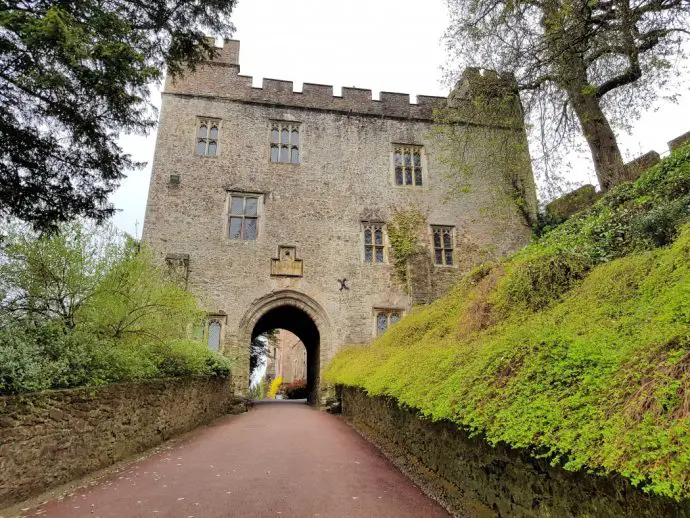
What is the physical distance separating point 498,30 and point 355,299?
31.0 ft

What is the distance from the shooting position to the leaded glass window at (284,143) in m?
15.9

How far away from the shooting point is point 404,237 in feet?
51.3

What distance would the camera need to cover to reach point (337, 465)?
5.31 metres

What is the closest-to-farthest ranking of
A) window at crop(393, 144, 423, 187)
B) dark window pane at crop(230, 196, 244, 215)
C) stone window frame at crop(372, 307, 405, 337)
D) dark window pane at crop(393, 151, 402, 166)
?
stone window frame at crop(372, 307, 405, 337) → dark window pane at crop(230, 196, 244, 215) → window at crop(393, 144, 423, 187) → dark window pane at crop(393, 151, 402, 166)

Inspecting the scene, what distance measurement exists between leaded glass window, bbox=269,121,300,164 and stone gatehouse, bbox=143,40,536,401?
47 mm

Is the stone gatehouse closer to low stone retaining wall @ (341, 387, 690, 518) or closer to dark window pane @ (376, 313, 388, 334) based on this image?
dark window pane @ (376, 313, 388, 334)

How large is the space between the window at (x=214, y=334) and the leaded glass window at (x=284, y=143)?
22.1 feet

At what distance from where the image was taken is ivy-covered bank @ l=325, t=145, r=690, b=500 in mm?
1984

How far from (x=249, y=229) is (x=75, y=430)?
1051 centimetres

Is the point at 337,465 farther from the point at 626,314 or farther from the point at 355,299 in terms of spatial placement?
the point at 355,299

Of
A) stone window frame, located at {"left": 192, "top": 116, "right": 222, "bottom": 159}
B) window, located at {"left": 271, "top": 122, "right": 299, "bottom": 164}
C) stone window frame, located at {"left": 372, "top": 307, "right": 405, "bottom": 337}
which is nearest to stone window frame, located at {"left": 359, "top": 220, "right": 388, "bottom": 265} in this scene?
stone window frame, located at {"left": 372, "top": 307, "right": 405, "bottom": 337}

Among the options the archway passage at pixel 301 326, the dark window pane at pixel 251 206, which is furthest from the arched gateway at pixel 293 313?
the dark window pane at pixel 251 206

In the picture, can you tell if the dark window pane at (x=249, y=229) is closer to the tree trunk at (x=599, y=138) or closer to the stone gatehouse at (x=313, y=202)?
the stone gatehouse at (x=313, y=202)

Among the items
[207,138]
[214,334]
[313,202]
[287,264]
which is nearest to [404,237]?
[313,202]
